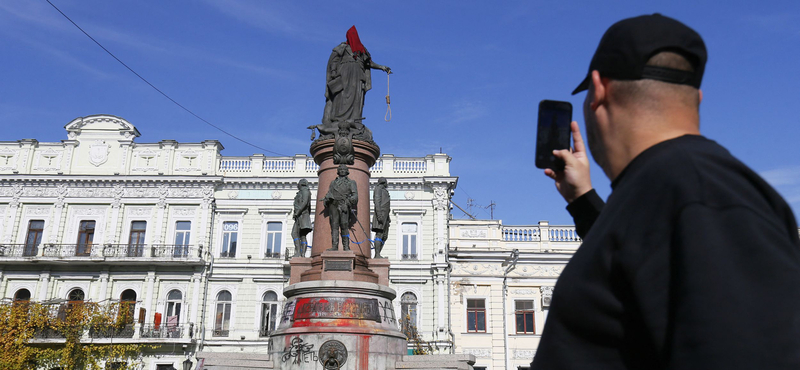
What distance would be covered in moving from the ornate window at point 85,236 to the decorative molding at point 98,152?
324 cm

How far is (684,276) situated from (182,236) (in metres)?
35.4

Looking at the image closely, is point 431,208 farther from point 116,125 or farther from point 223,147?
point 116,125

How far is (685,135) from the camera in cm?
130

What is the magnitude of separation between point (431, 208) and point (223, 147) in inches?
466

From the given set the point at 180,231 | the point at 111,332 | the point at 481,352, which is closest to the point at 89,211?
the point at 180,231

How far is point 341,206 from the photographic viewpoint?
472 inches

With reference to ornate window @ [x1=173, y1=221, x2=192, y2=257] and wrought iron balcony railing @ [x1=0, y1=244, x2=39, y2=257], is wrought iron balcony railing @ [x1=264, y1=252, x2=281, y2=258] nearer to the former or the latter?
ornate window @ [x1=173, y1=221, x2=192, y2=257]

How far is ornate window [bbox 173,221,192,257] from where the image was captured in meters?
33.7

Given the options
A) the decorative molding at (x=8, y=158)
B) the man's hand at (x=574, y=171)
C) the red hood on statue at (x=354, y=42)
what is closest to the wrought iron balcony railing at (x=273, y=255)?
the decorative molding at (x=8, y=158)

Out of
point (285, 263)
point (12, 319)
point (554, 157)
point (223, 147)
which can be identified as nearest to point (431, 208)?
point (285, 263)

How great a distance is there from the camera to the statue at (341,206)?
12031mm

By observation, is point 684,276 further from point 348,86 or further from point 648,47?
point 348,86

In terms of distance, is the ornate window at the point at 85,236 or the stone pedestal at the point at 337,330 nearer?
the stone pedestal at the point at 337,330

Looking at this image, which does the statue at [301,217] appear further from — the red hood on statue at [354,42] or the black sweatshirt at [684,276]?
the black sweatshirt at [684,276]
